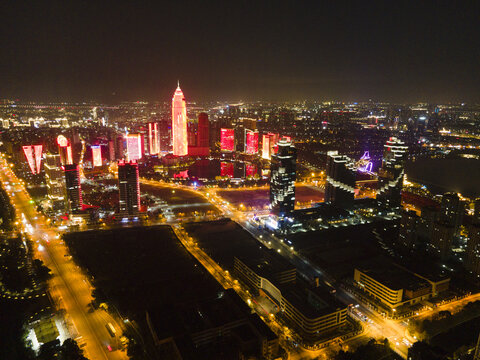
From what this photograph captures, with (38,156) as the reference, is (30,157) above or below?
below

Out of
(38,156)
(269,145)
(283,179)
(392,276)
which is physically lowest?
(392,276)

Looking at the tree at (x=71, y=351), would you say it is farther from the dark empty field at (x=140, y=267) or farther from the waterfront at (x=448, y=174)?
the waterfront at (x=448, y=174)

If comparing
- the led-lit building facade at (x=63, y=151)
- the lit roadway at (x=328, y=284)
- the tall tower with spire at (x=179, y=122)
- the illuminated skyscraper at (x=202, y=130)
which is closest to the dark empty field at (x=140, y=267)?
the lit roadway at (x=328, y=284)

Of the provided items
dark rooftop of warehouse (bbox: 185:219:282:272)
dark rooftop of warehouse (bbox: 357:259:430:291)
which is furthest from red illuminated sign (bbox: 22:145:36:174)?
dark rooftop of warehouse (bbox: 357:259:430:291)

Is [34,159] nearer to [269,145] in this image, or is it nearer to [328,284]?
[269,145]

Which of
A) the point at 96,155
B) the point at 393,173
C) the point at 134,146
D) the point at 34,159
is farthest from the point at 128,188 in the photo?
the point at 393,173

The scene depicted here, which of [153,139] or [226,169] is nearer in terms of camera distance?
[226,169]
